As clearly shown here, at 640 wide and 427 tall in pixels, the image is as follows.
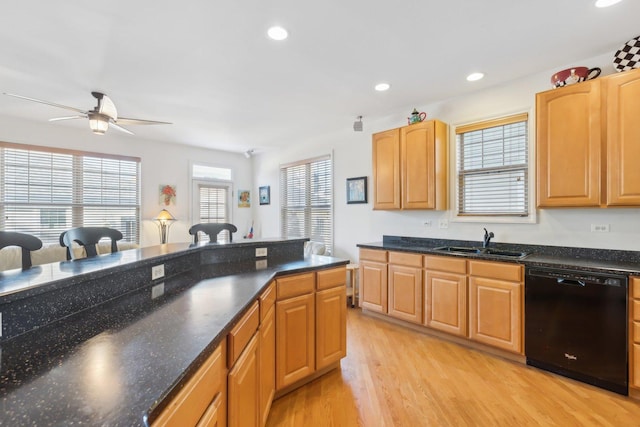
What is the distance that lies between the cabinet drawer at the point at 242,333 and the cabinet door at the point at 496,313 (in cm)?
218

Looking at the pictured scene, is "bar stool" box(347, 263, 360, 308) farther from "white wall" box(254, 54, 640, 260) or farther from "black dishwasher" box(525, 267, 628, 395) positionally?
"black dishwasher" box(525, 267, 628, 395)

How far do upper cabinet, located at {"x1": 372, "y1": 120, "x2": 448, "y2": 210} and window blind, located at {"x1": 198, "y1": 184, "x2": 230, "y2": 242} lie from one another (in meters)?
3.57

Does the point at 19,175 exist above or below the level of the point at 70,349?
above

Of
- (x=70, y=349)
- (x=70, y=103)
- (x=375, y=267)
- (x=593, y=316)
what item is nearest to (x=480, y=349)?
(x=593, y=316)

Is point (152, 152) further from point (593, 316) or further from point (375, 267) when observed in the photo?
point (593, 316)

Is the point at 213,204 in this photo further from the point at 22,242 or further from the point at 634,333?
the point at 634,333

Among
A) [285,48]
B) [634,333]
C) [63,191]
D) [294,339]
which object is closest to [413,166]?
[285,48]

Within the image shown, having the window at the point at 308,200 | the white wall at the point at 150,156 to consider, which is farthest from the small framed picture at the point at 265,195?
the white wall at the point at 150,156

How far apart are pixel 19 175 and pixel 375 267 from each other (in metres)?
5.09

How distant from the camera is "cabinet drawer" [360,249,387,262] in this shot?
3549 millimetres

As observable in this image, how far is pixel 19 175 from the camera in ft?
13.5

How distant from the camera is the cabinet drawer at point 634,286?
2.04m

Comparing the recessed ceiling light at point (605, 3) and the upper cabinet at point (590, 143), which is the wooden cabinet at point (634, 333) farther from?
the recessed ceiling light at point (605, 3)

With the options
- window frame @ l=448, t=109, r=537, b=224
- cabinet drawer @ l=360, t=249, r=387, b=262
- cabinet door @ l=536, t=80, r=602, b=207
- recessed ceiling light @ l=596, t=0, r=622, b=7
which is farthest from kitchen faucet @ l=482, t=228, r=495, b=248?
recessed ceiling light @ l=596, t=0, r=622, b=7
